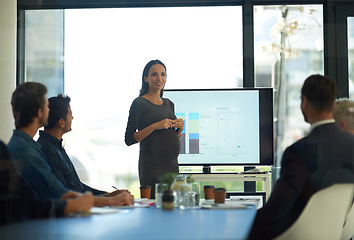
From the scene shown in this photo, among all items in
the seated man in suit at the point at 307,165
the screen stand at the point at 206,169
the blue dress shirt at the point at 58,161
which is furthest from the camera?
the screen stand at the point at 206,169

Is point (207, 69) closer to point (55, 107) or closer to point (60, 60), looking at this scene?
point (60, 60)

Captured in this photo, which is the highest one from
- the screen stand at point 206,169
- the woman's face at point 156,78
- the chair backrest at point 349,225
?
the woman's face at point 156,78

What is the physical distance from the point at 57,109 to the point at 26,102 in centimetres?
51

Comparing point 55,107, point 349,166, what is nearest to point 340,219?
point 349,166

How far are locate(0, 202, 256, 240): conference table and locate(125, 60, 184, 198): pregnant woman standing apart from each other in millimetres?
1019

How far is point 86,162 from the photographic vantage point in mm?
4285

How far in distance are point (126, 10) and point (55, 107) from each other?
1525 millimetres

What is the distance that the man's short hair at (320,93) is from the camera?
307cm

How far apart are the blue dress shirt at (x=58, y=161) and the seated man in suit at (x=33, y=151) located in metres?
0.21

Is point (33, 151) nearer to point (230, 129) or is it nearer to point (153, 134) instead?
point (153, 134)

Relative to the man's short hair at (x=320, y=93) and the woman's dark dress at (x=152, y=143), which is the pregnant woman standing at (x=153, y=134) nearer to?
the woman's dark dress at (x=152, y=143)

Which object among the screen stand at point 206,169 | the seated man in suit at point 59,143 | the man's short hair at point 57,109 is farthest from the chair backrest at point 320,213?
the screen stand at point 206,169

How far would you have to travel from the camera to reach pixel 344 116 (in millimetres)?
3174

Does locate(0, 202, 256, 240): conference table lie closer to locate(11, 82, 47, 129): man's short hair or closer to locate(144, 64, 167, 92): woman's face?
locate(11, 82, 47, 129): man's short hair
